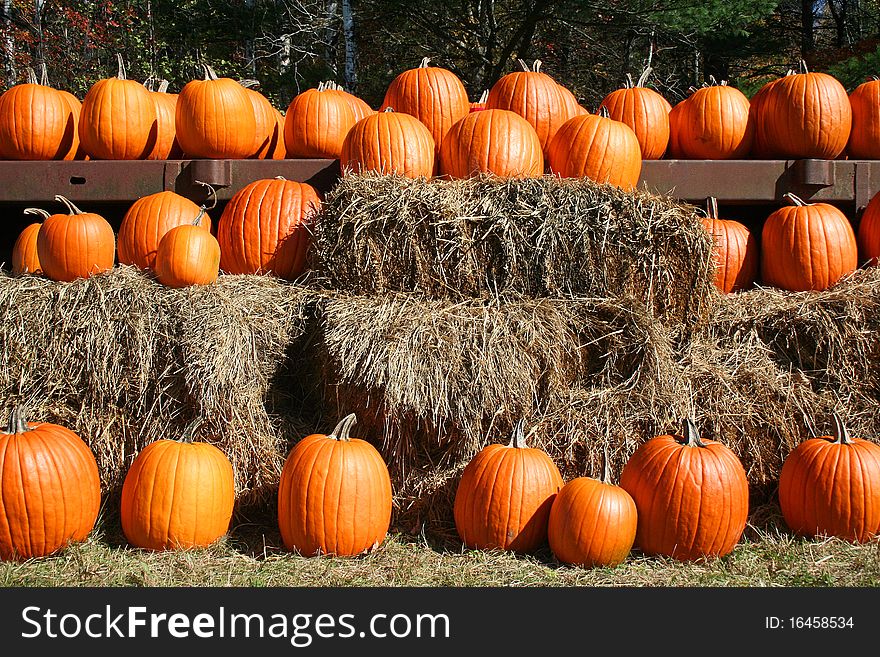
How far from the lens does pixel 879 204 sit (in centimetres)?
418

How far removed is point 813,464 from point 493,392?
4.25ft

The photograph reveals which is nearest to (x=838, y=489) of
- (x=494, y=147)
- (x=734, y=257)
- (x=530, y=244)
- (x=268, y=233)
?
(x=734, y=257)

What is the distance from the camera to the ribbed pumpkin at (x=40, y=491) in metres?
3.06

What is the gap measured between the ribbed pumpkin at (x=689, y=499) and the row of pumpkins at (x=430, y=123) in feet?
5.19

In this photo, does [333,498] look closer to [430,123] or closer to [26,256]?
[26,256]

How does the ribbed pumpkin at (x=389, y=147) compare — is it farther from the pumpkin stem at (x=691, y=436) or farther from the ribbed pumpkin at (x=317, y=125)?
the pumpkin stem at (x=691, y=436)

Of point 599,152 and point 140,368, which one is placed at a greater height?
point 599,152

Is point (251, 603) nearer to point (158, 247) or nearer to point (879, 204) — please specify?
point (158, 247)

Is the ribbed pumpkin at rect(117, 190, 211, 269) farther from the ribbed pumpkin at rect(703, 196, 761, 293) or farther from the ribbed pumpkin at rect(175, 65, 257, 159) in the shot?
the ribbed pumpkin at rect(703, 196, 761, 293)

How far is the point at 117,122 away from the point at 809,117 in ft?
12.3

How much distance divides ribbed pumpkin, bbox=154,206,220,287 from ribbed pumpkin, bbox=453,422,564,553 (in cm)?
150

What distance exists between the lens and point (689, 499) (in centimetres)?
307

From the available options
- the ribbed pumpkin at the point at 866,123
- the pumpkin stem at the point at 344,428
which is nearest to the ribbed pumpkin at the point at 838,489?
the pumpkin stem at the point at 344,428

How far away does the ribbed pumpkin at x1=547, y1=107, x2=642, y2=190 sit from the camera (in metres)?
4.08
